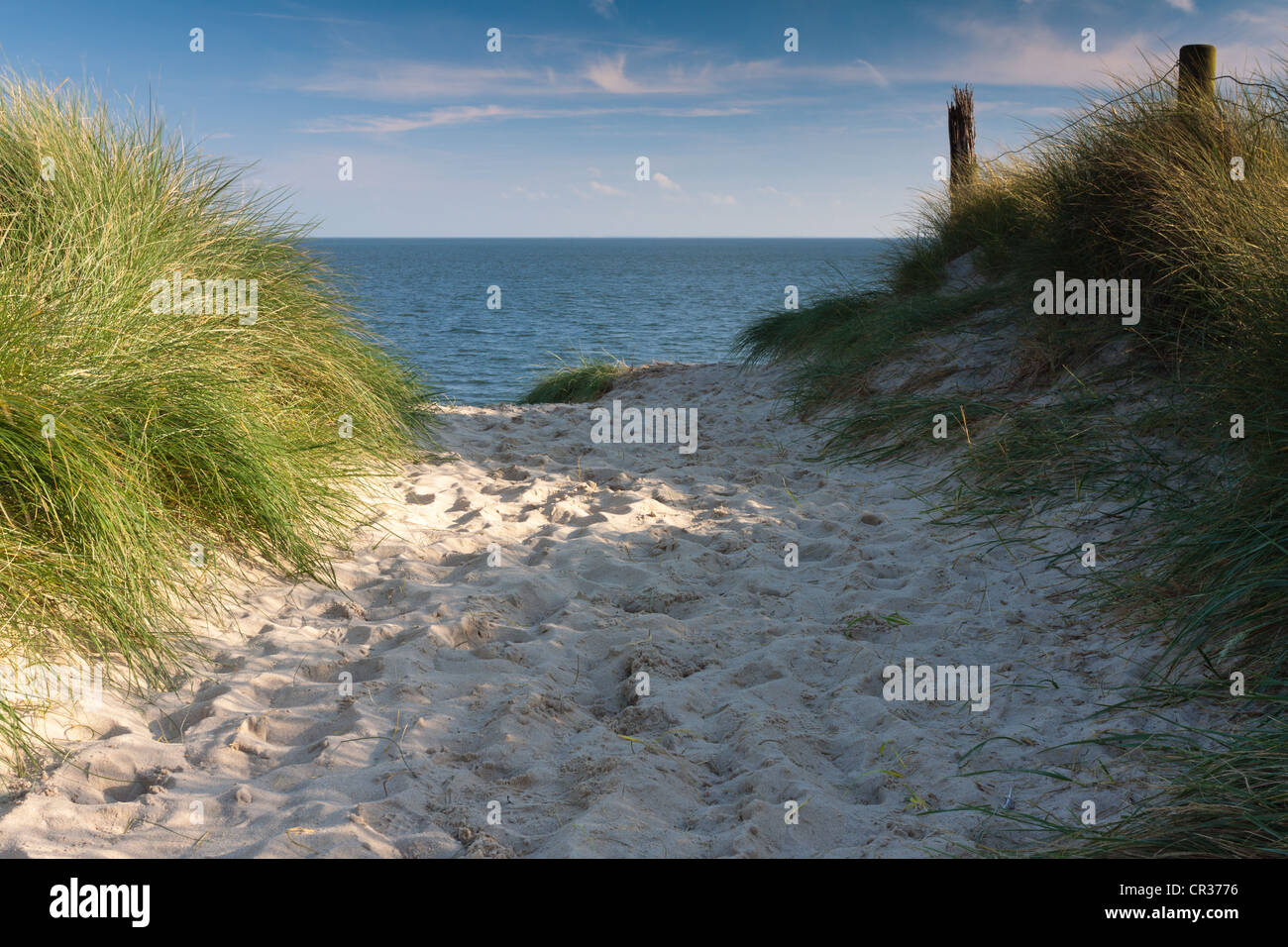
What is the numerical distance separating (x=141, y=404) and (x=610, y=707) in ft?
7.20

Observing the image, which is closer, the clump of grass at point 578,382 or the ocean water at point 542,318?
the clump of grass at point 578,382

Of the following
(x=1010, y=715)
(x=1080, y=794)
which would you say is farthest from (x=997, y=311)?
(x=1080, y=794)

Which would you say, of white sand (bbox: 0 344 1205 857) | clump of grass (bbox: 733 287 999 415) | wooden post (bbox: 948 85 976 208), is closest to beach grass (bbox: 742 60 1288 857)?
clump of grass (bbox: 733 287 999 415)

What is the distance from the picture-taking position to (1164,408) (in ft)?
13.7

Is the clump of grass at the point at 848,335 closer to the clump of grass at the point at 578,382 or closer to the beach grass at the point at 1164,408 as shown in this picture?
the beach grass at the point at 1164,408

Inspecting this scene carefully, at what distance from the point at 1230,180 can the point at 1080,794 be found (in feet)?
13.3

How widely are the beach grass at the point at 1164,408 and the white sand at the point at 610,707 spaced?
249mm

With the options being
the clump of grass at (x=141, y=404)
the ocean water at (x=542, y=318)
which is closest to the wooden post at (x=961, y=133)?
the ocean water at (x=542, y=318)

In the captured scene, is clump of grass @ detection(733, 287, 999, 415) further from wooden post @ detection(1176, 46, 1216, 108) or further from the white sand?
the white sand

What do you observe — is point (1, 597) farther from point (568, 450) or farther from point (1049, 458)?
point (1049, 458)

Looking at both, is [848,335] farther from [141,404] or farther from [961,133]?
[141,404]

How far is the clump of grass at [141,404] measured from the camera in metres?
2.87

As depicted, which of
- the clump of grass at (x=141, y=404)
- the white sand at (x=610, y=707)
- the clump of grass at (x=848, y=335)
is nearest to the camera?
the white sand at (x=610, y=707)

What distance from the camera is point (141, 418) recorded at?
3.35m
